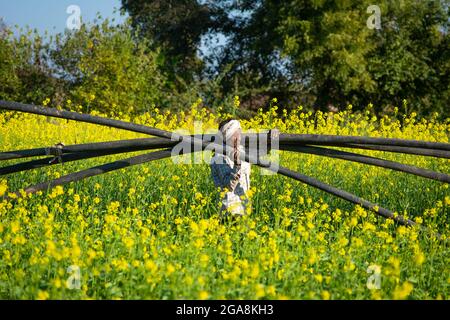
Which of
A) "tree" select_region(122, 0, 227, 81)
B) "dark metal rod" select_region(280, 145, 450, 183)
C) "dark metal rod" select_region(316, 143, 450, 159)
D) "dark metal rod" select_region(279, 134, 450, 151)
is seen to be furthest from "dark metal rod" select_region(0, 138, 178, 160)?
"tree" select_region(122, 0, 227, 81)

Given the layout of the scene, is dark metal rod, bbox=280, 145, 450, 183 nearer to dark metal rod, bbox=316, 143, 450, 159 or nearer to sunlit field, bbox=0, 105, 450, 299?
dark metal rod, bbox=316, 143, 450, 159

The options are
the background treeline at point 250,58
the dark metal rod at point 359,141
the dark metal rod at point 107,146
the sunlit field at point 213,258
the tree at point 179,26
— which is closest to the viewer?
the sunlit field at point 213,258

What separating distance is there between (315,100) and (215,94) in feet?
12.6

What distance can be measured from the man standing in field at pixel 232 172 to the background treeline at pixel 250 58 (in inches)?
412

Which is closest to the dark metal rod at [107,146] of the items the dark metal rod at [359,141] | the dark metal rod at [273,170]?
the dark metal rod at [273,170]

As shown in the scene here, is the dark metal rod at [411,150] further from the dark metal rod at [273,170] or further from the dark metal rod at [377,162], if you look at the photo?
the dark metal rod at [273,170]

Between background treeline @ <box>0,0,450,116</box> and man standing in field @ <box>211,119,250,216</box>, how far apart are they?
10.5 meters

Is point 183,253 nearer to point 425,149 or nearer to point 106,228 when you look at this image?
point 106,228

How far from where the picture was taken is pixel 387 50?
2133 centimetres

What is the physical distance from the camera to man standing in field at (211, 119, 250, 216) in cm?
496

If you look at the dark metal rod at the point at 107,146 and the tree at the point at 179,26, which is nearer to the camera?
the dark metal rod at the point at 107,146

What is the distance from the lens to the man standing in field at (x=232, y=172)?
4.96 metres

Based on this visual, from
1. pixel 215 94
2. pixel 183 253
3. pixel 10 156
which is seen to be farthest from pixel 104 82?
pixel 183 253

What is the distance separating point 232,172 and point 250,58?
65.1 ft
